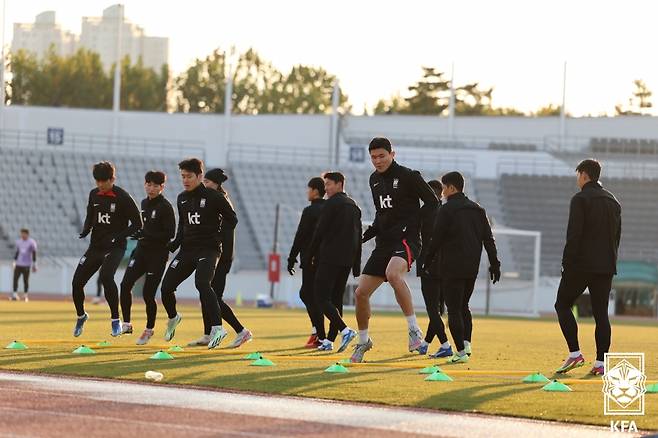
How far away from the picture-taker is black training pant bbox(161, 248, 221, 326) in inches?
598

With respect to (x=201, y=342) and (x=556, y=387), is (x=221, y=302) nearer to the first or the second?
(x=201, y=342)

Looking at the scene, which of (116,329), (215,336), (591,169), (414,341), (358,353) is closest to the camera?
(591,169)

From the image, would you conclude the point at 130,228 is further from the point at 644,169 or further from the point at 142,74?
the point at 142,74

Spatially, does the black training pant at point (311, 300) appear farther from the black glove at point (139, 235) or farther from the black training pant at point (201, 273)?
the black glove at point (139, 235)

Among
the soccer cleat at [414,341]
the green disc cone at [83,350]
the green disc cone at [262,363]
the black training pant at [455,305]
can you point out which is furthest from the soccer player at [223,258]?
the black training pant at [455,305]

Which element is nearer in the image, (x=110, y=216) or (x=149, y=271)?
(x=149, y=271)

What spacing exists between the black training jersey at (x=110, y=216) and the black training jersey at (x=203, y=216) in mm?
1275

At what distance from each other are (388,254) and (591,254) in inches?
77.3

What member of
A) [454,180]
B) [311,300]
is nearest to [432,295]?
[311,300]

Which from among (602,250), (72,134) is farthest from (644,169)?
(602,250)

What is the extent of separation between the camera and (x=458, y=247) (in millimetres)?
14078

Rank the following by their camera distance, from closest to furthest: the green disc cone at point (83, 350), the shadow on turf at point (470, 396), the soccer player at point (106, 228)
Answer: the shadow on turf at point (470, 396) < the green disc cone at point (83, 350) < the soccer player at point (106, 228)

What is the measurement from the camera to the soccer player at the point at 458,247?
1400 cm

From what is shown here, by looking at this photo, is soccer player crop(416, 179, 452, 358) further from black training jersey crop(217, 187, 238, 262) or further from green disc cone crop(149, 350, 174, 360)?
green disc cone crop(149, 350, 174, 360)
